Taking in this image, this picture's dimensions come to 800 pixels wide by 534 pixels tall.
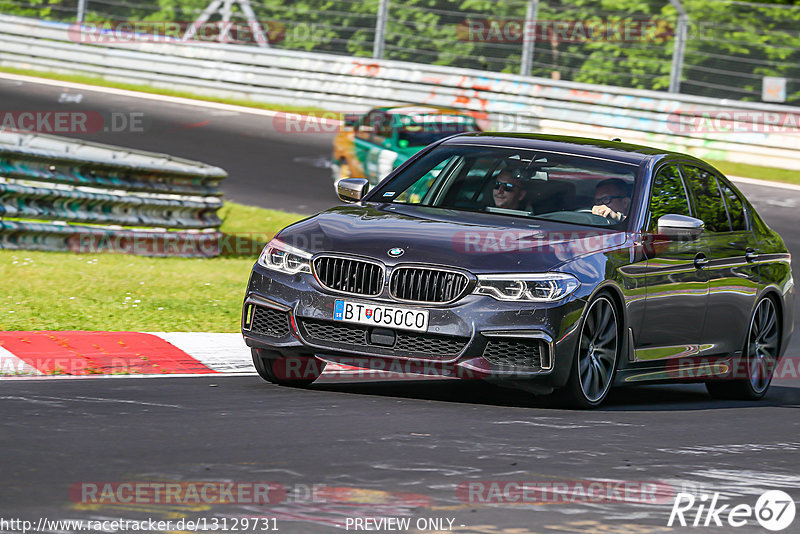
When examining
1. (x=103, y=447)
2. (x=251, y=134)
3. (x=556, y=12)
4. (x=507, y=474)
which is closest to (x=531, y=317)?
(x=507, y=474)

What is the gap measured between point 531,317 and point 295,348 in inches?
51.1

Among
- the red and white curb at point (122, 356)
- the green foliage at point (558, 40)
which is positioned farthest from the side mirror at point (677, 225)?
the green foliage at point (558, 40)

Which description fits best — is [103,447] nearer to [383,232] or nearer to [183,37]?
[383,232]

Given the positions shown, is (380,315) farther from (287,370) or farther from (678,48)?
(678,48)

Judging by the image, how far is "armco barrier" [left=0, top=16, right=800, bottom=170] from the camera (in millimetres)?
25906

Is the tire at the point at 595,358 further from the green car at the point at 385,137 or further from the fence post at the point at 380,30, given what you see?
the fence post at the point at 380,30

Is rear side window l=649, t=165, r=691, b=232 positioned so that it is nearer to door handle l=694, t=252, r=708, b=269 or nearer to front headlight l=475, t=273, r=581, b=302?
door handle l=694, t=252, r=708, b=269

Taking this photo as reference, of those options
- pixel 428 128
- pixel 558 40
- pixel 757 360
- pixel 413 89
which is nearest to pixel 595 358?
pixel 757 360

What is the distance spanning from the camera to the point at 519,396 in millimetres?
8711

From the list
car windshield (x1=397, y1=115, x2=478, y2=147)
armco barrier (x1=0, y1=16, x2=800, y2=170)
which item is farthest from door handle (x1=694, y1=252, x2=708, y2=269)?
armco barrier (x1=0, y1=16, x2=800, y2=170)

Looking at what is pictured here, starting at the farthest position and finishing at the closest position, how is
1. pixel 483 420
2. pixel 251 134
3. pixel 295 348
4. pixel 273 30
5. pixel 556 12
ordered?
pixel 273 30 → pixel 556 12 → pixel 251 134 → pixel 295 348 → pixel 483 420

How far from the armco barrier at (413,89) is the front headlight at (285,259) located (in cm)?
Answer: 1857

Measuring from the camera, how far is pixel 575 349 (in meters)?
7.89

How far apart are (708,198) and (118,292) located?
4.71 meters
